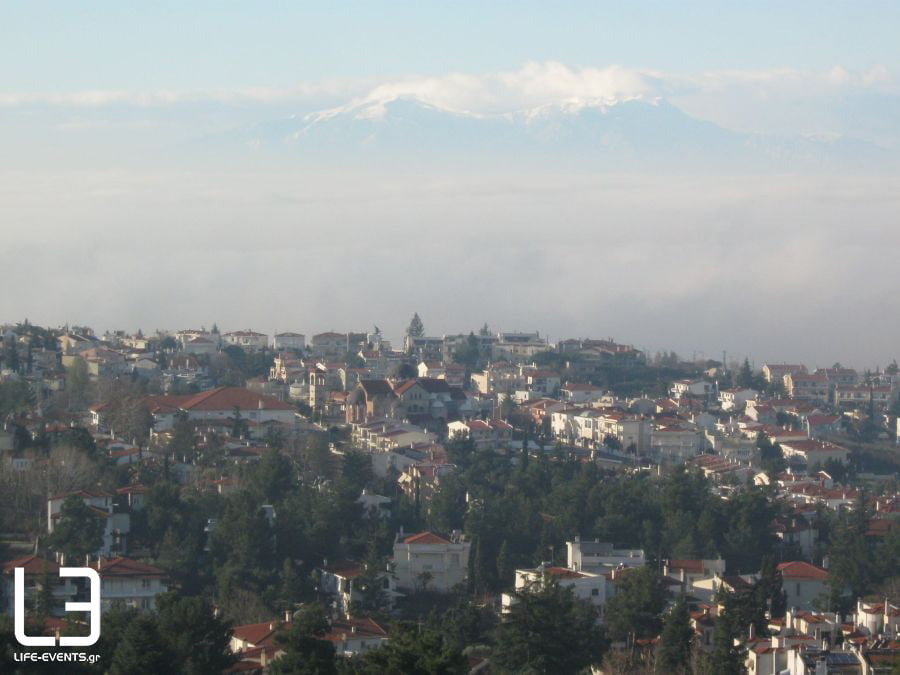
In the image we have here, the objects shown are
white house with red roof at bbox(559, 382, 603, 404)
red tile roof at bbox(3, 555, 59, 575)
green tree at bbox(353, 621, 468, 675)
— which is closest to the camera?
green tree at bbox(353, 621, 468, 675)

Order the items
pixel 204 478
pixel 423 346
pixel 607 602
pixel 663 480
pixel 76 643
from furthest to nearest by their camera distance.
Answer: pixel 423 346, pixel 663 480, pixel 204 478, pixel 607 602, pixel 76 643

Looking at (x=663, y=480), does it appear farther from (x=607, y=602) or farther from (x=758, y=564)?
(x=607, y=602)

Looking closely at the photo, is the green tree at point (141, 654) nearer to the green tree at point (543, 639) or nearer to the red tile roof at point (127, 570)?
the green tree at point (543, 639)

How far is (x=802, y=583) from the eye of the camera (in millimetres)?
31828

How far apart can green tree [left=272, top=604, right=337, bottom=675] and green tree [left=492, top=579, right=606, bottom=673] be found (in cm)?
289

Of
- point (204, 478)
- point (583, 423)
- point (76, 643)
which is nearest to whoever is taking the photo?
point (76, 643)

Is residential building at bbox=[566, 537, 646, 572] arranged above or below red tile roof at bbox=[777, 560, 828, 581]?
above

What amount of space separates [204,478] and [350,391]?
19304mm

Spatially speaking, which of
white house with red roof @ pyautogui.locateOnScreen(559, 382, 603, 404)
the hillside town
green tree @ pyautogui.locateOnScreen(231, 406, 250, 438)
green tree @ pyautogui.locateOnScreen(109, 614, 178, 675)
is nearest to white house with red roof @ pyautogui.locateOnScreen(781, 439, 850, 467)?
the hillside town

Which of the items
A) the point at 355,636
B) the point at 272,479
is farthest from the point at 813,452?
the point at 355,636

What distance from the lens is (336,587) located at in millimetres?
31000

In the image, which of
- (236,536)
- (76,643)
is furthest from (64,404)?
(76,643)

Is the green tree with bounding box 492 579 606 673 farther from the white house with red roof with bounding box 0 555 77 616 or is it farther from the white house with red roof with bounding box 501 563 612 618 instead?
the white house with red roof with bounding box 0 555 77 616

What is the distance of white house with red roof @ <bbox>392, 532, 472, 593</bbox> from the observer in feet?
104
